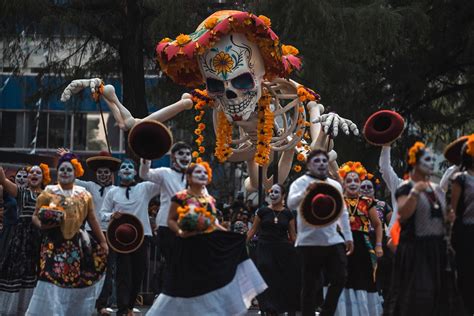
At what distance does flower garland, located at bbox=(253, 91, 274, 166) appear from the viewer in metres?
18.3

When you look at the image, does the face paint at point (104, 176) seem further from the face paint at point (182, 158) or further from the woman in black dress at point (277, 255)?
the face paint at point (182, 158)

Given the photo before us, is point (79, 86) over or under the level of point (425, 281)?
over

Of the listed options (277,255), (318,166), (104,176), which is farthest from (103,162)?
(318,166)

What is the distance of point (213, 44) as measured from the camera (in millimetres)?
18078

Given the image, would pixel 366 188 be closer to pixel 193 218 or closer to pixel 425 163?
pixel 193 218

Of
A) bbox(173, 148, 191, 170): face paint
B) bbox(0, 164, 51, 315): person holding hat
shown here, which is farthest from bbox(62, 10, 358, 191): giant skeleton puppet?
bbox(173, 148, 191, 170): face paint

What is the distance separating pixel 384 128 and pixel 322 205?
1688 millimetres

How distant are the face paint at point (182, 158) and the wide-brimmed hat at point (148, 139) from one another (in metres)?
0.13

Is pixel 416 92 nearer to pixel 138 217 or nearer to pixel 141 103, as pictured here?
pixel 141 103

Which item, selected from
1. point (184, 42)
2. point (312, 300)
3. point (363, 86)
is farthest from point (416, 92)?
point (312, 300)

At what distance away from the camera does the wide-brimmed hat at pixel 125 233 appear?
16031mm

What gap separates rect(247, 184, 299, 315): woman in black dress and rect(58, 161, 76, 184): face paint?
3428 mm

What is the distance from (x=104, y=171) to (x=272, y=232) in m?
2.33

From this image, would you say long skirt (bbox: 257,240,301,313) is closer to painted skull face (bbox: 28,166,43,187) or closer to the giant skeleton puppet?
the giant skeleton puppet
